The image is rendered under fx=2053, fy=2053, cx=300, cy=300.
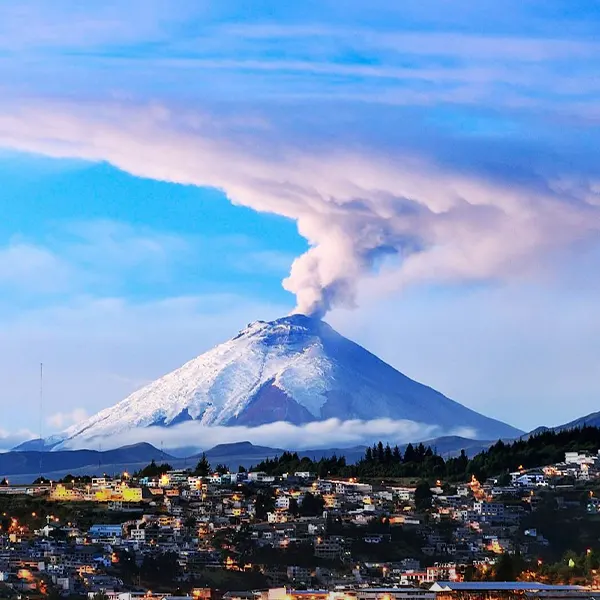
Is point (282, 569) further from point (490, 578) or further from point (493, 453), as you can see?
point (493, 453)

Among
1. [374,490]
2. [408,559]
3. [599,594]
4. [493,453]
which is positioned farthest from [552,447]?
[599,594]

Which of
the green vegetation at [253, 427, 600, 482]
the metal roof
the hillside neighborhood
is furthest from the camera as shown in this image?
the green vegetation at [253, 427, 600, 482]

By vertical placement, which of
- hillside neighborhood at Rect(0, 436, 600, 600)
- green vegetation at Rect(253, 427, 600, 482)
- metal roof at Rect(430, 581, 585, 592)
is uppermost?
green vegetation at Rect(253, 427, 600, 482)

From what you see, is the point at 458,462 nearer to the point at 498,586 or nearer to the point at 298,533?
the point at 298,533

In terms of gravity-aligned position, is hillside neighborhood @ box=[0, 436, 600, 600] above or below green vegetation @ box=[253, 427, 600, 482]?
below

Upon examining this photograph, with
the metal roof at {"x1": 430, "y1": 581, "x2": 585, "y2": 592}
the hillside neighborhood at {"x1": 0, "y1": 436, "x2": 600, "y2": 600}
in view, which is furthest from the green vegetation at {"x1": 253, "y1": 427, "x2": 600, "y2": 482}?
the metal roof at {"x1": 430, "y1": 581, "x2": 585, "y2": 592}

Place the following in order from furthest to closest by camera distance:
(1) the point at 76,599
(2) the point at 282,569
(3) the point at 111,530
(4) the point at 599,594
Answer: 1. (3) the point at 111,530
2. (2) the point at 282,569
3. (1) the point at 76,599
4. (4) the point at 599,594

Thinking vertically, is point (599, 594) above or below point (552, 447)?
below

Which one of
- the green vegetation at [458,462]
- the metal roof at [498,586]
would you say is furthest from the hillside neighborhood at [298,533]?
the green vegetation at [458,462]

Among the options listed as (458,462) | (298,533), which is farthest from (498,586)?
(458,462)

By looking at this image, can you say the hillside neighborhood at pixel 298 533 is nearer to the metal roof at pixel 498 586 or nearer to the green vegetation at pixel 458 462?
the metal roof at pixel 498 586

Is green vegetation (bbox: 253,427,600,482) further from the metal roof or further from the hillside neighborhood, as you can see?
the metal roof
